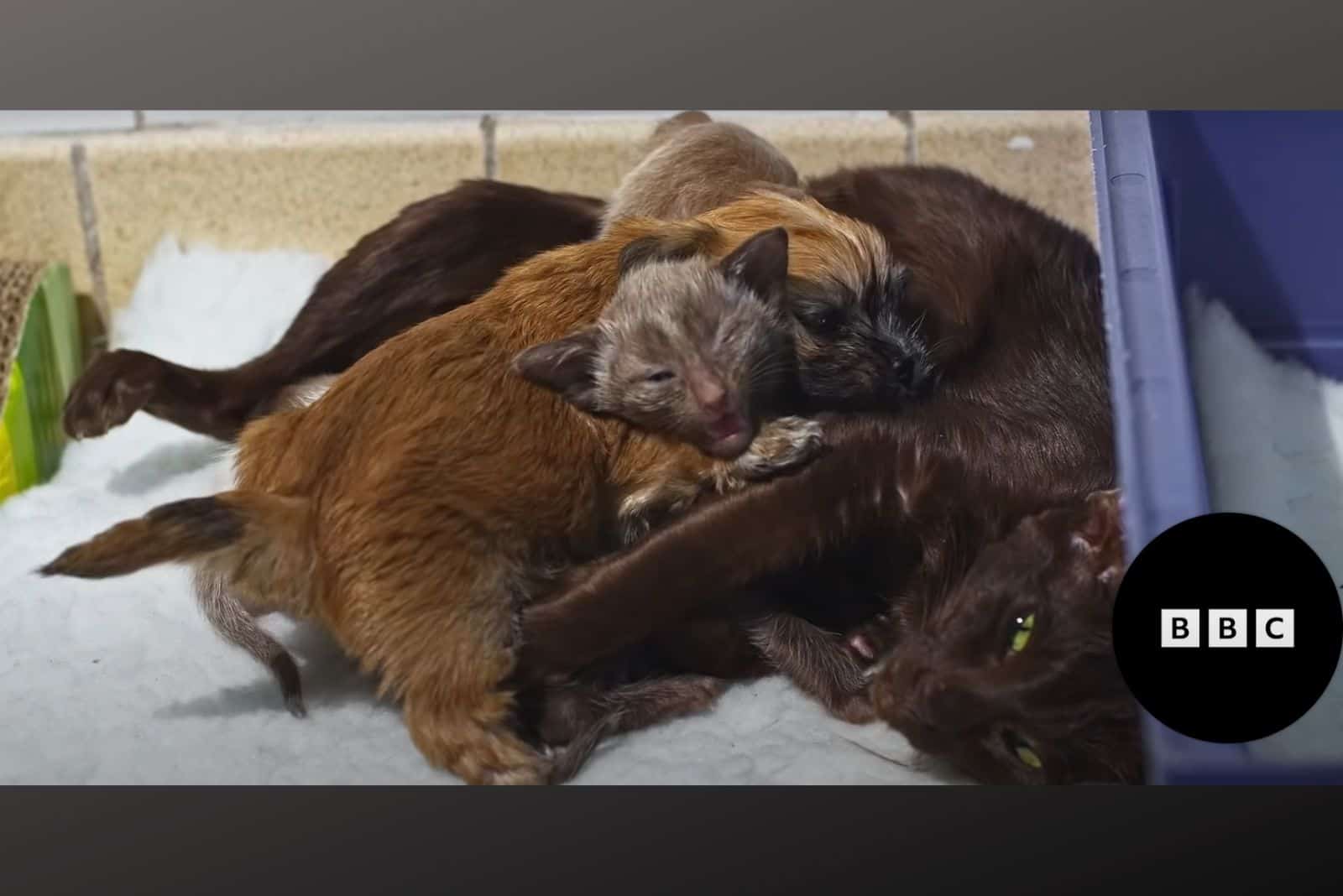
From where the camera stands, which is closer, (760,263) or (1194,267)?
(760,263)

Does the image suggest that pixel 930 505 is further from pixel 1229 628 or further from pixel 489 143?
pixel 489 143

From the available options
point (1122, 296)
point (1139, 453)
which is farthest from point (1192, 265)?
point (1139, 453)

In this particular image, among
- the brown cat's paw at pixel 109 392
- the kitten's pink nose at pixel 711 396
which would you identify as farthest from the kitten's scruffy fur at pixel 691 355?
the brown cat's paw at pixel 109 392

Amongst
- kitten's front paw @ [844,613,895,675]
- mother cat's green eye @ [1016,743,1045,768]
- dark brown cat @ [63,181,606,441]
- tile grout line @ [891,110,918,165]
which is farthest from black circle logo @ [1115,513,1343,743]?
dark brown cat @ [63,181,606,441]

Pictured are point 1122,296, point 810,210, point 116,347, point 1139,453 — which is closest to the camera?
point 1139,453

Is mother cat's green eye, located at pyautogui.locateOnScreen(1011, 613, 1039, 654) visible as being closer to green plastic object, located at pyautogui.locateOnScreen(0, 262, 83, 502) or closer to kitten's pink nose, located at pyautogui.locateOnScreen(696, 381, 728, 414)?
kitten's pink nose, located at pyautogui.locateOnScreen(696, 381, 728, 414)

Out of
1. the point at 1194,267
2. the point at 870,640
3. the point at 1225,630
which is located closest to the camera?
the point at 1225,630

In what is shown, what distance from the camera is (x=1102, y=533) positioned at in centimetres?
116

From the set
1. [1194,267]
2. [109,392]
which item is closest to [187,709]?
[109,392]

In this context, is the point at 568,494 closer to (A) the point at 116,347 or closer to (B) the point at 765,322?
(B) the point at 765,322

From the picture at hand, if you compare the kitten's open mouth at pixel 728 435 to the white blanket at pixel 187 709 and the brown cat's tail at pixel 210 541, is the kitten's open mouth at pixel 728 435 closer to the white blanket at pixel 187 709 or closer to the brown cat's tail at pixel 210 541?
the white blanket at pixel 187 709

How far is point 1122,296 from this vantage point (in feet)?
3.95

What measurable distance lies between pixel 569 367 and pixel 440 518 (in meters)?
0.18

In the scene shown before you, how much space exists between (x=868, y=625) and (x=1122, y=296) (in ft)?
1.28
